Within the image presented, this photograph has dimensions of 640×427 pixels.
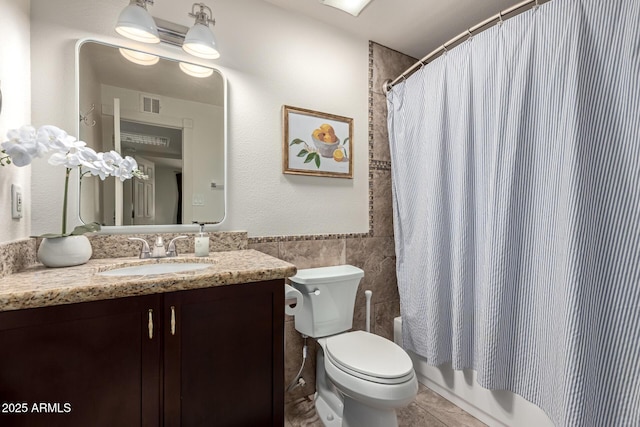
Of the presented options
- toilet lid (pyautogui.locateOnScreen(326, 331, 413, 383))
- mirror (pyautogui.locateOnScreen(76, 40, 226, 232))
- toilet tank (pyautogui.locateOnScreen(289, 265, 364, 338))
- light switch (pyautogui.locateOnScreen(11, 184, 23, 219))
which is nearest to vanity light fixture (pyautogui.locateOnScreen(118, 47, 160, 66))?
mirror (pyautogui.locateOnScreen(76, 40, 226, 232))

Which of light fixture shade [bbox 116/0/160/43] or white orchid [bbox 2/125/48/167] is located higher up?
light fixture shade [bbox 116/0/160/43]

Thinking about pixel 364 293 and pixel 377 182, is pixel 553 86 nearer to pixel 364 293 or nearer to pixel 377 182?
pixel 377 182

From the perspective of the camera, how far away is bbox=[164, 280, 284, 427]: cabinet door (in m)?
0.92

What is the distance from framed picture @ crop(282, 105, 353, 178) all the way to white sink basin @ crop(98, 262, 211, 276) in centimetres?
75

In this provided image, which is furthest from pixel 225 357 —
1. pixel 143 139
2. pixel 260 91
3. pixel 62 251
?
pixel 260 91

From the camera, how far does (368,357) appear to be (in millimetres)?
1304

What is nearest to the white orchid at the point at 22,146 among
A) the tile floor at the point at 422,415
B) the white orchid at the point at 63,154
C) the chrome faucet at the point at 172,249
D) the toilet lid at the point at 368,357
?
the white orchid at the point at 63,154

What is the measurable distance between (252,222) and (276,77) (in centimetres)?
90

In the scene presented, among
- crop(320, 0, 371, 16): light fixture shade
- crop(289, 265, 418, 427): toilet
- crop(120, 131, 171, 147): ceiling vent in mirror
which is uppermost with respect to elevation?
crop(320, 0, 371, 16): light fixture shade

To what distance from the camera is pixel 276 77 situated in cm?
169

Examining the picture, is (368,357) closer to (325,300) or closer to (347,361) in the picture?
(347,361)

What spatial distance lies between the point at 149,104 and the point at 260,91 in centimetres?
59

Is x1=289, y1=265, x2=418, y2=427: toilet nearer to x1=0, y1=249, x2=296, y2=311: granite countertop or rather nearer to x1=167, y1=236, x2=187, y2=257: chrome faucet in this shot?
x1=0, y1=249, x2=296, y2=311: granite countertop

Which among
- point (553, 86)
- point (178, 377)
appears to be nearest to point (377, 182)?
point (553, 86)
